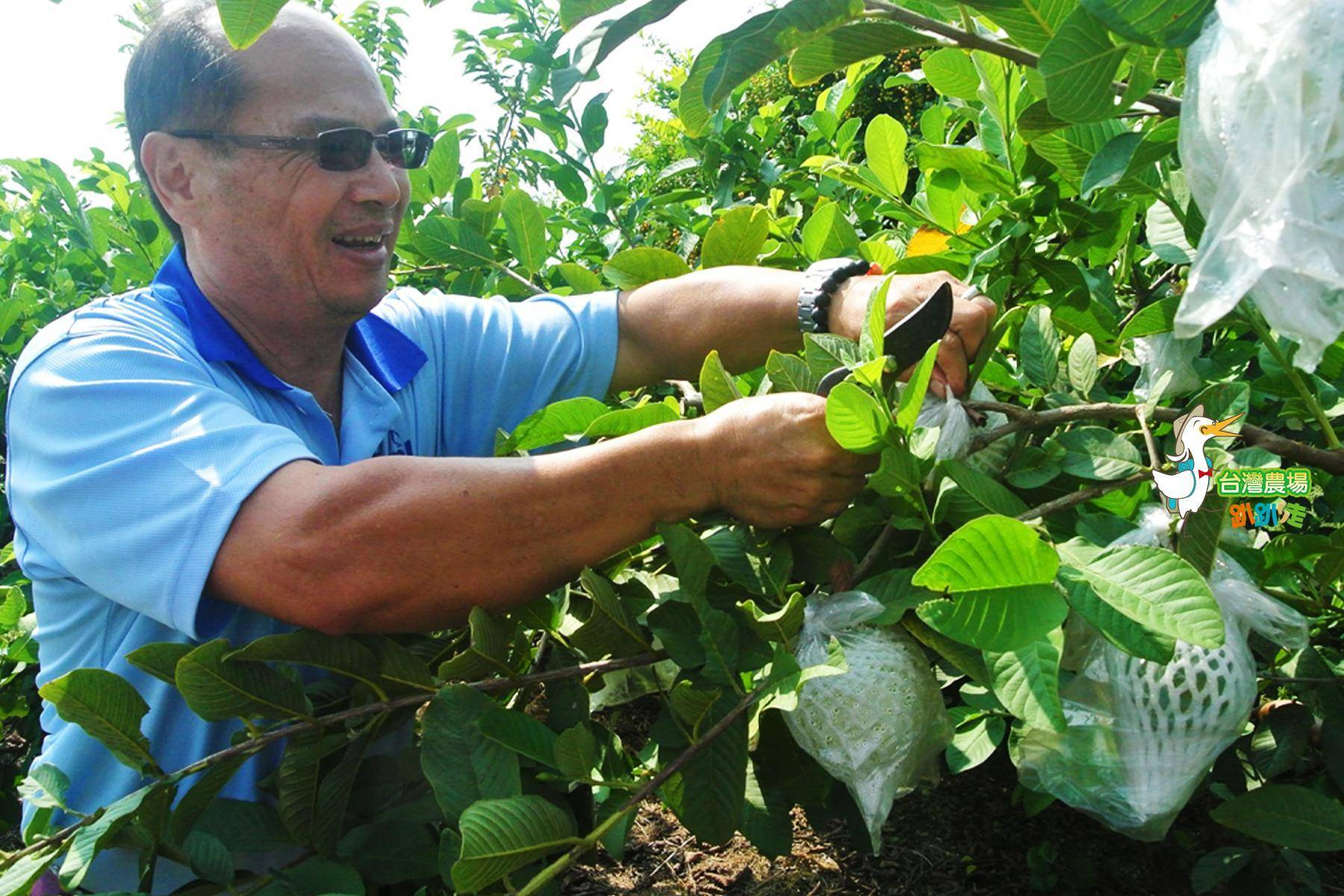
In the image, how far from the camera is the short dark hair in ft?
6.15

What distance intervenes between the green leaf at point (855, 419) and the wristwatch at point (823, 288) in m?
0.68

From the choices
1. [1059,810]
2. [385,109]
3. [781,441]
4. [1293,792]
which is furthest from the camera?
[1059,810]

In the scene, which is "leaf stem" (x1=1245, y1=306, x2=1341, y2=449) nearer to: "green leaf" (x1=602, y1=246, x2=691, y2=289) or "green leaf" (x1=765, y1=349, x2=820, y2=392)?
"green leaf" (x1=765, y1=349, x2=820, y2=392)

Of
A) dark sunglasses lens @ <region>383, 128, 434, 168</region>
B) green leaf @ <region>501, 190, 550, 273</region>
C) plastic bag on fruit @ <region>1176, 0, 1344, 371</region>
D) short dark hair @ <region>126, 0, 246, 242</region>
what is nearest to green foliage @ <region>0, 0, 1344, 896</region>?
plastic bag on fruit @ <region>1176, 0, 1344, 371</region>

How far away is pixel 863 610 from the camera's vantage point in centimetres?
109

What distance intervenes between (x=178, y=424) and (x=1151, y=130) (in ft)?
3.99

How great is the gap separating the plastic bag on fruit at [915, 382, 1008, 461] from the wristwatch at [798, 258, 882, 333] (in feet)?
1.52

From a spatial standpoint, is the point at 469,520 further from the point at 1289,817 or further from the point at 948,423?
the point at 1289,817

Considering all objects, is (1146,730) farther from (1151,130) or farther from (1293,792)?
(1151,130)

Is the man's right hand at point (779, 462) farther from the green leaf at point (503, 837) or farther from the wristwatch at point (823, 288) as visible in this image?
the wristwatch at point (823, 288)

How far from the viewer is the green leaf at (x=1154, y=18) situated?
2.88 feet

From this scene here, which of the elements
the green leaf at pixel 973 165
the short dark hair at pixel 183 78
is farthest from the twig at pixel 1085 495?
the short dark hair at pixel 183 78

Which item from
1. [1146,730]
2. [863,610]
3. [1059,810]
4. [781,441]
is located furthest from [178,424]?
[1059,810]

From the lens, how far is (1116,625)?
94 centimetres
